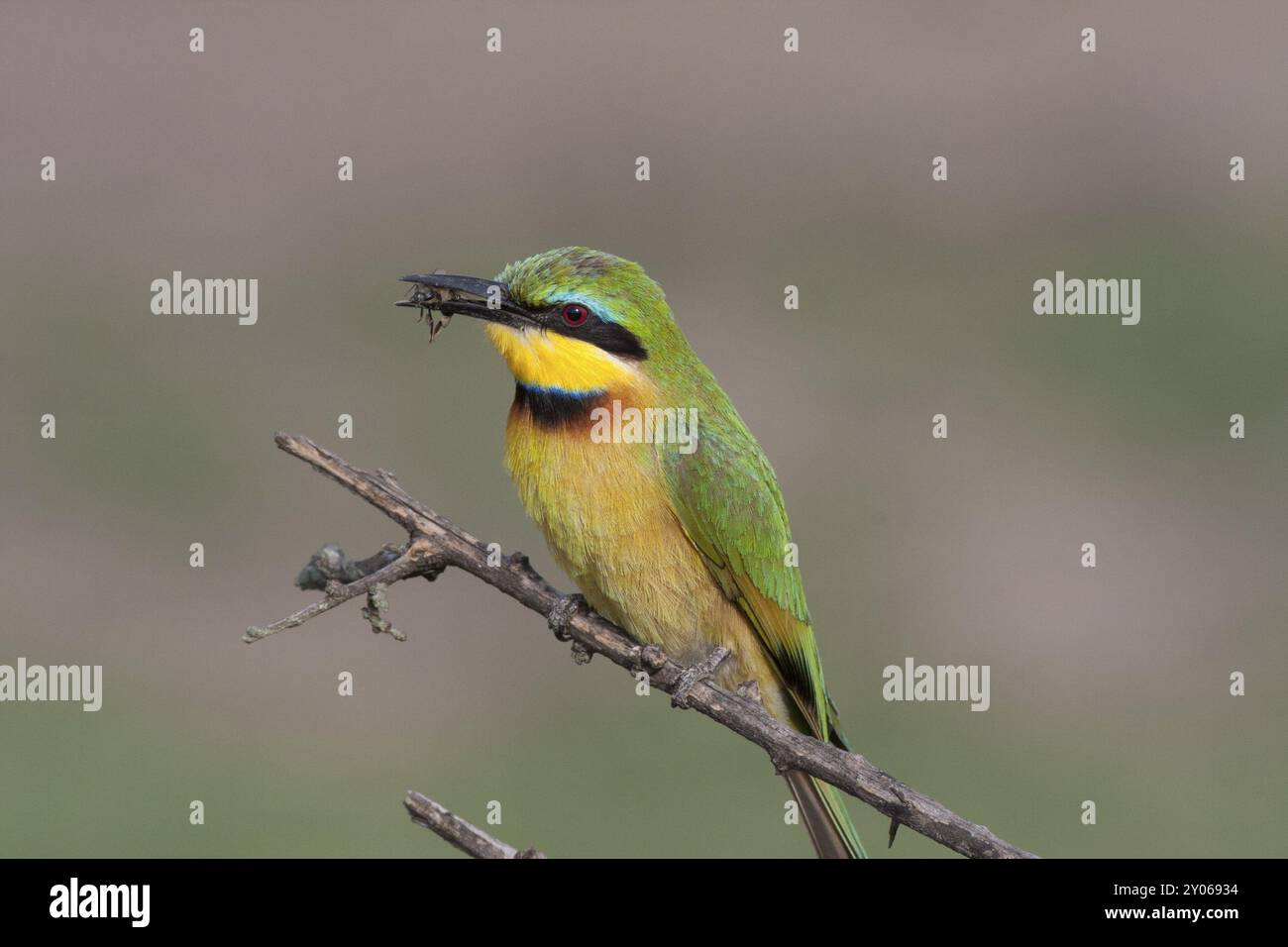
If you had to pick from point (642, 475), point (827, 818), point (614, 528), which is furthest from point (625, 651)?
point (827, 818)

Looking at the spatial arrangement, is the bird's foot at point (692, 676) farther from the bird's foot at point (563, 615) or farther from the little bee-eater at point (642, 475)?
the bird's foot at point (563, 615)

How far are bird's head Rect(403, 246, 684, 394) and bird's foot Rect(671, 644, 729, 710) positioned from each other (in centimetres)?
68

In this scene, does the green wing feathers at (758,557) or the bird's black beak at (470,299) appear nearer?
the bird's black beak at (470,299)

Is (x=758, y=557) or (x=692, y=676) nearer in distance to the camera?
(x=692, y=676)

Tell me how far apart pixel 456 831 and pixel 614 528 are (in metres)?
1.36

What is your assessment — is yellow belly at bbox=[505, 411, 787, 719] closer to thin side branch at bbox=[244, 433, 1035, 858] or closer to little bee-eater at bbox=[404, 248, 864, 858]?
little bee-eater at bbox=[404, 248, 864, 858]

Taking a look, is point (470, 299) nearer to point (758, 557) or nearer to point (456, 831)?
point (758, 557)

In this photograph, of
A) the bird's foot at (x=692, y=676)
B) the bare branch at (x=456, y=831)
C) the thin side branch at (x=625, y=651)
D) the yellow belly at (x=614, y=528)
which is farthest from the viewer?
the yellow belly at (x=614, y=528)

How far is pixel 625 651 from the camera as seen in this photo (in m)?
→ 4.10

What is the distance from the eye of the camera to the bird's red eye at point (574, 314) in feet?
13.3

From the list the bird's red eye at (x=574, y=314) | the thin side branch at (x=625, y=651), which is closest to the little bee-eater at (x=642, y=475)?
the bird's red eye at (x=574, y=314)

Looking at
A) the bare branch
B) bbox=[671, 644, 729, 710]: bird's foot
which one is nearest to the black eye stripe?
bbox=[671, 644, 729, 710]: bird's foot

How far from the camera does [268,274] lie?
10891 millimetres

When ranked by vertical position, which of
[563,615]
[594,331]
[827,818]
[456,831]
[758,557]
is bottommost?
[827,818]
